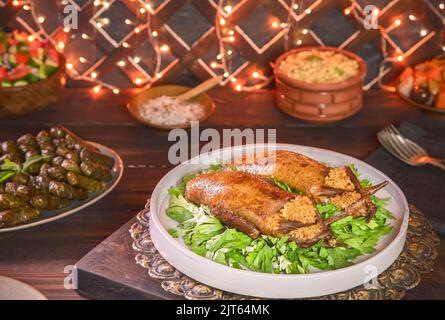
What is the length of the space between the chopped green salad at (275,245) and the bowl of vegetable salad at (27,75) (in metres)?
0.74

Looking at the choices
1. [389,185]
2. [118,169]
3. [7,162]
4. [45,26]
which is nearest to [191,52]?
[45,26]

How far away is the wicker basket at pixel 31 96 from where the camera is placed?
170 centimetres

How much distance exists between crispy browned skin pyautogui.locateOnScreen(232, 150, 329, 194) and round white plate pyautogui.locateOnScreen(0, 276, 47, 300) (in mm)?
440

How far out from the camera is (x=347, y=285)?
1044mm

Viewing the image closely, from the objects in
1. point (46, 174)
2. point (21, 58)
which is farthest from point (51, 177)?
point (21, 58)

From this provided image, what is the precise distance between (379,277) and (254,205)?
9.3 inches

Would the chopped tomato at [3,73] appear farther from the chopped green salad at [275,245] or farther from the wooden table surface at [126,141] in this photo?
the chopped green salad at [275,245]

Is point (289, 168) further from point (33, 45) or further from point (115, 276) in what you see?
point (33, 45)

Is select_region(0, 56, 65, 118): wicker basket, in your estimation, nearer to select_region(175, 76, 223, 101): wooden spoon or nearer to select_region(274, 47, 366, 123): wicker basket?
select_region(175, 76, 223, 101): wooden spoon

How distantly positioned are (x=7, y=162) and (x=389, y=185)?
0.79 meters

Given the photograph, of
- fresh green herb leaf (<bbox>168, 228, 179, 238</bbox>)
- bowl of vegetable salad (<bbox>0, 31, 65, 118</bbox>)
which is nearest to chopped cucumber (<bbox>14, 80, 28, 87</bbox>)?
bowl of vegetable salad (<bbox>0, 31, 65, 118</bbox>)

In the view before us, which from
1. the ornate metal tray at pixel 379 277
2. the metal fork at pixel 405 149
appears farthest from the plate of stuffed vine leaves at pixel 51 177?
the metal fork at pixel 405 149

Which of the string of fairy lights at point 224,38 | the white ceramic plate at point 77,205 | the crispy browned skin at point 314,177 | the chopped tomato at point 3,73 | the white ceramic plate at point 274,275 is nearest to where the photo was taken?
the white ceramic plate at point 274,275
